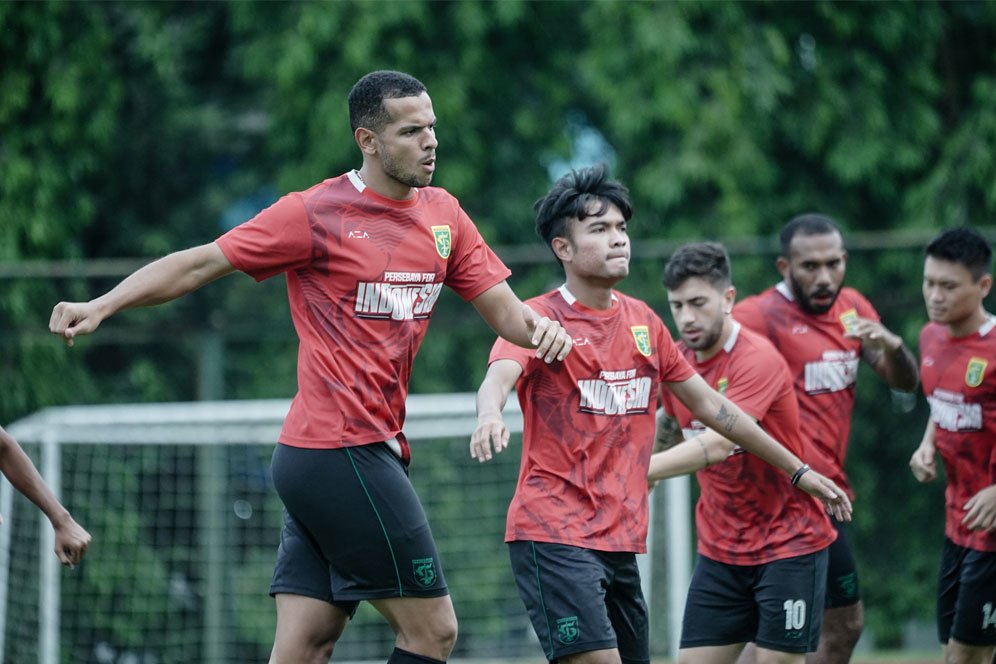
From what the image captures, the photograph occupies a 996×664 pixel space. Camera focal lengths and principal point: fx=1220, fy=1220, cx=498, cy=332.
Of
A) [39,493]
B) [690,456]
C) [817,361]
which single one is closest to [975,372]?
[817,361]

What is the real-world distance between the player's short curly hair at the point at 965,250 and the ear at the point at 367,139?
2765 millimetres

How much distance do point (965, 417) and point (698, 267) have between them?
1415 millimetres

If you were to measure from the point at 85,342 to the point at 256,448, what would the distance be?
1676mm

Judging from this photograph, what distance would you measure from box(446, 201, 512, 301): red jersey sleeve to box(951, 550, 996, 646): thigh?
2.51 m

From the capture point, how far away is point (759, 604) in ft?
15.8

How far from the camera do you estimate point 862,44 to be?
32.0ft

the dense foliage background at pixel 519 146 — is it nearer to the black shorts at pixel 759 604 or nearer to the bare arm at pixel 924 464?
the bare arm at pixel 924 464

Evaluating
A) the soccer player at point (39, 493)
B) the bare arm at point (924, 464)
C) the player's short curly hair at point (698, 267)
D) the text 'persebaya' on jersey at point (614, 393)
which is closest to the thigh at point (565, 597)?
the text 'persebaya' on jersey at point (614, 393)

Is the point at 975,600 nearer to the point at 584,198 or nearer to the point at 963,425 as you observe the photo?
the point at 963,425

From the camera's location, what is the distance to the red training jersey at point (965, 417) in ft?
17.2

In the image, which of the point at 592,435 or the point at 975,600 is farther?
the point at 975,600

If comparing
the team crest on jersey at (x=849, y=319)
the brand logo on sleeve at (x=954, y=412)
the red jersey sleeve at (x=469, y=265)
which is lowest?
the brand logo on sleeve at (x=954, y=412)

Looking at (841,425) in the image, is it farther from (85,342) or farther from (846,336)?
(85,342)

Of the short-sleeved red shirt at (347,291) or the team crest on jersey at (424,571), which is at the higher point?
the short-sleeved red shirt at (347,291)
